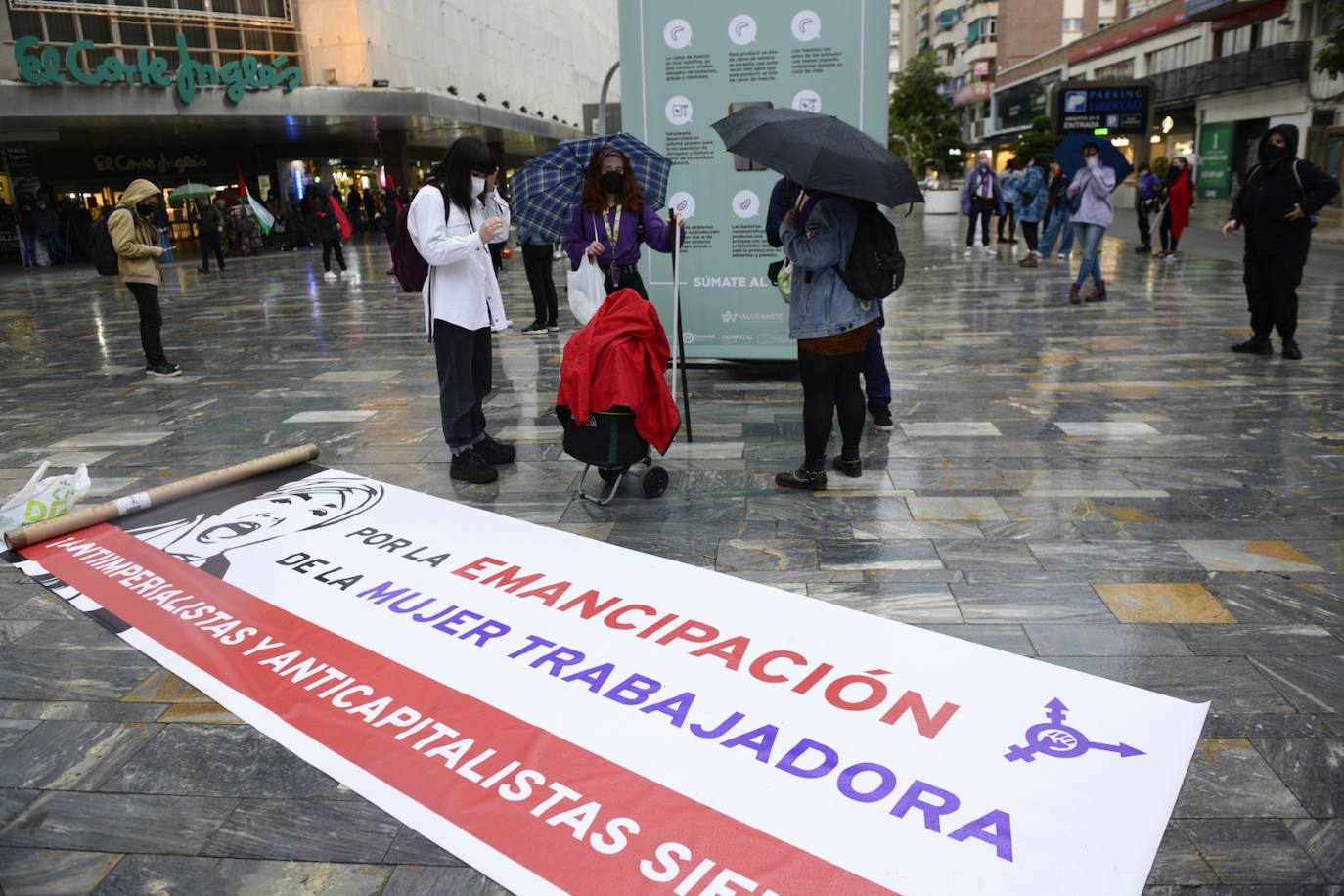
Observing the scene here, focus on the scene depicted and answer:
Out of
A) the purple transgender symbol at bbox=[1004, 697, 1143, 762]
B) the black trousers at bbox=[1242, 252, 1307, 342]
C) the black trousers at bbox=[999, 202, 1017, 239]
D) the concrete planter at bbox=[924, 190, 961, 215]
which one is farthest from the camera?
the concrete planter at bbox=[924, 190, 961, 215]

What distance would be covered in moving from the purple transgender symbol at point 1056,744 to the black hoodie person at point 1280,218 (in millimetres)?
6280

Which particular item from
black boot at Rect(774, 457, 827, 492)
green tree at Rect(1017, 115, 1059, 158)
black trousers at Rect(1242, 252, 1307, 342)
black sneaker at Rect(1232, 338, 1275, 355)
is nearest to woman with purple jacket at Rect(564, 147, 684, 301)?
black boot at Rect(774, 457, 827, 492)

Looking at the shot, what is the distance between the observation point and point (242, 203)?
25.7 m

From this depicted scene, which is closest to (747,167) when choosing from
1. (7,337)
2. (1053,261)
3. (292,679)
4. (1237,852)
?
(292,679)

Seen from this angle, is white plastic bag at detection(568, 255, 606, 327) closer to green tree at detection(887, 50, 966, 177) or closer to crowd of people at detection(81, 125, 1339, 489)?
crowd of people at detection(81, 125, 1339, 489)

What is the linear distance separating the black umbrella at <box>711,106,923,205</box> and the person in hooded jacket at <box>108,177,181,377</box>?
21.0 ft

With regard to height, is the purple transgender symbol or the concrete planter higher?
the concrete planter

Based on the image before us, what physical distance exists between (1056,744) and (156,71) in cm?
2557

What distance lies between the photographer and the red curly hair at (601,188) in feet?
20.1

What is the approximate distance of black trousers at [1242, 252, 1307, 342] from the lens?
25.8ft

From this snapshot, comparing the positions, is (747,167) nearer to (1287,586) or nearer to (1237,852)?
(1287,586)

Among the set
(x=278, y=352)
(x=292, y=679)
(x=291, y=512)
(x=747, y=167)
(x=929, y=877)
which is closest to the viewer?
(x=929, y=877)

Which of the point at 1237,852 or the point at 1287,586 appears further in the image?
the point at 1287,586

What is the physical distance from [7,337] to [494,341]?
626 cm
